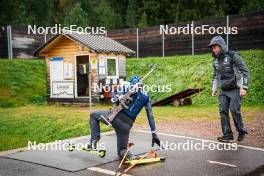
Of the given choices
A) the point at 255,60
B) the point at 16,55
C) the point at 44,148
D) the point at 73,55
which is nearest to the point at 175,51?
the point at 255,60

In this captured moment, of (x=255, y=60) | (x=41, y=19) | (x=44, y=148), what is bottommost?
(x=44, y=148)

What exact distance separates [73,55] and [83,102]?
101 inches

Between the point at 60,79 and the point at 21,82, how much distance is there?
315cm

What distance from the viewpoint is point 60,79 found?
20578 millimetres

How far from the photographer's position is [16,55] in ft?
83.8

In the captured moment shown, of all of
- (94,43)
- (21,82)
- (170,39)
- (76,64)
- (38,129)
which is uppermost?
(170,39)

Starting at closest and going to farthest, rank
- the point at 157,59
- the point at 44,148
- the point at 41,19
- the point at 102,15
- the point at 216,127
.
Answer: the point at 44,148, the point at 216,127, the point at 157,59, the point at 41,19, the point at 102,15

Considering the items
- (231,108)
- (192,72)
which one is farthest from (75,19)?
(231,108)

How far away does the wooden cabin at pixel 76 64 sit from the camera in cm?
1967

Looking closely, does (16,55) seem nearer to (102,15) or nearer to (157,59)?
(157,59)

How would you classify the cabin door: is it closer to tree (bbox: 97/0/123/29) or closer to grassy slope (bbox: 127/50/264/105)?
grassy slope (bbox: 127/50/264/105)

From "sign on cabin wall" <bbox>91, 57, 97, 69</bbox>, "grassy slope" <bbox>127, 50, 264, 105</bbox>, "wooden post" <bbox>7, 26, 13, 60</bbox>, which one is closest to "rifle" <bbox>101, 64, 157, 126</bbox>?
"sign on cabin wall" <bbox>91, 57, 97, 69</bbox>

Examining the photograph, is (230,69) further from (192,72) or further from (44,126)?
(192,72)

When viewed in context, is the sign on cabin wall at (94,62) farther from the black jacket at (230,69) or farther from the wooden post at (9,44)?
the black jacket at (230,69)
